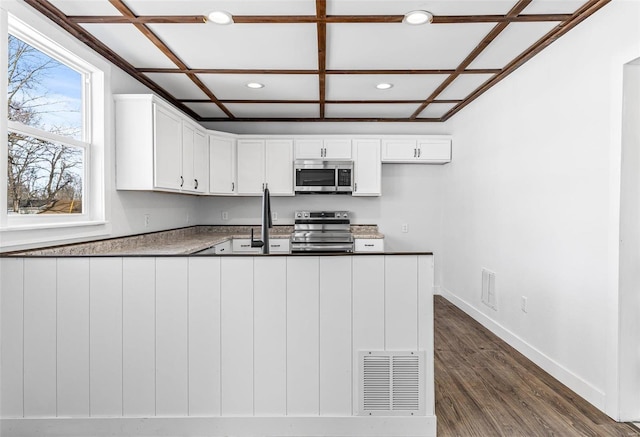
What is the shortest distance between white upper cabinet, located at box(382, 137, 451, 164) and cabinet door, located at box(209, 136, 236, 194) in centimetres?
195

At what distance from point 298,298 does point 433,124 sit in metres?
3.89

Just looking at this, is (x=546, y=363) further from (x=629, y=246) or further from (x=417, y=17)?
(x=417, y=17)

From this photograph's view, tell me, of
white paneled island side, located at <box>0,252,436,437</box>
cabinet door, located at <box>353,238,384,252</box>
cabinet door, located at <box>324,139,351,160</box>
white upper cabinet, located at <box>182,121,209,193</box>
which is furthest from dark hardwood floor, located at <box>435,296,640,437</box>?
white upper cabinet, located at <box>182,121,209,193</box>

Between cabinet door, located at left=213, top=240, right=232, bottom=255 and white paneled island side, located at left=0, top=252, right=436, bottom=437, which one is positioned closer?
white paneled island side, located at left=0, top=252, right=436, bottom=437

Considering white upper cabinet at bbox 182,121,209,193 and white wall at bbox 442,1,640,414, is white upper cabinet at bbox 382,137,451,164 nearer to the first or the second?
white wall at bbox 442,1,640,414

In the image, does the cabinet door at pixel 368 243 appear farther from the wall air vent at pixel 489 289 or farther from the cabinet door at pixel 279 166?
the wall air vent at pixel 489 289

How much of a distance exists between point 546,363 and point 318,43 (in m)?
2.87

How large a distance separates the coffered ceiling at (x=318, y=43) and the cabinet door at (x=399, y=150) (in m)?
0.77

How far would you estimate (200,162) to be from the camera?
13.7ft

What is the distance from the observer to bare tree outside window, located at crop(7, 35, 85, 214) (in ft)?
7.06

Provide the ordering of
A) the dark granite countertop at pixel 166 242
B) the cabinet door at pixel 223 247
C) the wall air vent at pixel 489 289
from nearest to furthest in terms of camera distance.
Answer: the dark granite countertop at pixel 166 242
the wall air vent at pixel 489 289
the cabinet door at pixel 223 247

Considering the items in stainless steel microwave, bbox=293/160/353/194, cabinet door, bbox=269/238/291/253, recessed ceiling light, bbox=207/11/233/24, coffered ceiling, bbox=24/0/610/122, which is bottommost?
cabinet door, bbox=269/238/291/253

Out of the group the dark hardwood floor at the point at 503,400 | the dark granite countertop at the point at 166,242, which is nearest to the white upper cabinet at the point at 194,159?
the dark granite countertop at the point at 166,242

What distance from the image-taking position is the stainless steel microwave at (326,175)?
466 centimetres
